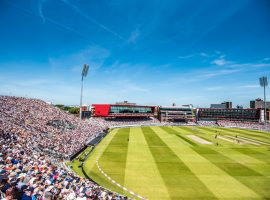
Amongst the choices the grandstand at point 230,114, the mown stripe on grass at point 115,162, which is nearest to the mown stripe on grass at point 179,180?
the mown stripe on grass at point 115,162

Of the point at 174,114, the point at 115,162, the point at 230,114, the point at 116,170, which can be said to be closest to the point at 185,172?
the point at 116,170

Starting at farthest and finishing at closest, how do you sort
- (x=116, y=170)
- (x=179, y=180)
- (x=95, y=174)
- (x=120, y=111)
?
(x=120, y=111) → (x=116, y=170) → (x=95, y=174) → (x=179, y=180)

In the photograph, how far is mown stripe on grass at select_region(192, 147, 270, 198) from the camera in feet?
57.4

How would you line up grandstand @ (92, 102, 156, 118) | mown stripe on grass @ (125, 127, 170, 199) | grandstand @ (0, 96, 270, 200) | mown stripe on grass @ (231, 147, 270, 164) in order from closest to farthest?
grandstand @ (0, 96, 270, 200) → mown stripe on grass @ (125, 127, 170, 199) → mown stripe on grass @ (231, 147, 270, 164) → grandstand @ (92, 102, 156, 118)

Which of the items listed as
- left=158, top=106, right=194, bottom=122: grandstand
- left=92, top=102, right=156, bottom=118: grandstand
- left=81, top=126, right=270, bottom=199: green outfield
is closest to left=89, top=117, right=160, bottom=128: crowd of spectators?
left=92, top=102, right=156, bottom=118: grandstand

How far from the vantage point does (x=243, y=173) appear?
21.5m

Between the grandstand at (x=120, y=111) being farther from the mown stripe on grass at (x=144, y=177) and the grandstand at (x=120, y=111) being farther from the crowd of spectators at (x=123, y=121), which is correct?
the mown stripe on grass at (x=144, y=177)

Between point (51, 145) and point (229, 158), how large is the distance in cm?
2382

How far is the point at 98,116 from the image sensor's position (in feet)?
249

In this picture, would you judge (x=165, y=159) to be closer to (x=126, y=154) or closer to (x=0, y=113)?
(x=126, y=154)

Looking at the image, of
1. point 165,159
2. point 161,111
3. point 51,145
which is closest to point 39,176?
point 51,145

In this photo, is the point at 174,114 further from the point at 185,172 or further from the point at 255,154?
the point at 185,172

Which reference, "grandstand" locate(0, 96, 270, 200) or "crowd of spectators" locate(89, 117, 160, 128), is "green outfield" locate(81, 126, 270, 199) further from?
"crowd of spectators" locate(89, 117, 160, 128)

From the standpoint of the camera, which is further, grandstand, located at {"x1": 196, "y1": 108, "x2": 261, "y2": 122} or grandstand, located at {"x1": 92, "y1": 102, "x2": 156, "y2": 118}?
grandstand, located at {"x1": 196, "y1": 108, "x2": 261, "y2": 122}
